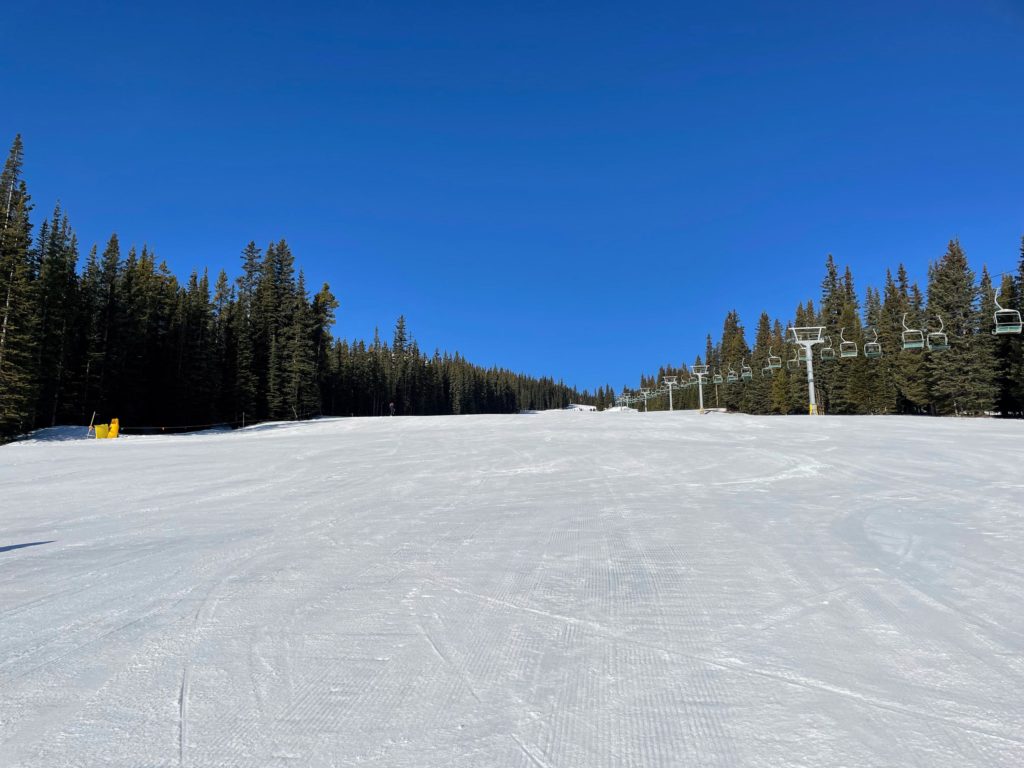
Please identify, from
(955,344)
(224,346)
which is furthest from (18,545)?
(955,344)

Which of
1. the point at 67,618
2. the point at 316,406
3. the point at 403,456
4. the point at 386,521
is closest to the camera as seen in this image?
the point at 67,618

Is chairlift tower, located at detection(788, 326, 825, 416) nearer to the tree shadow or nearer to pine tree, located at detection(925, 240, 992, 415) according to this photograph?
pine tree, located at detection(925, 240, 992, 415)

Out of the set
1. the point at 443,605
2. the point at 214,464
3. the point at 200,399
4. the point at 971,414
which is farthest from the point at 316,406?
the point at 971,414

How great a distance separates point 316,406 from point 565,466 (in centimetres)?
4896

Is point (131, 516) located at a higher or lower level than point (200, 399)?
lower

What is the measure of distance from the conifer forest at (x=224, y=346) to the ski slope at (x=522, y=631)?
30.7 meters

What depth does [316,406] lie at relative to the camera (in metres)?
56.3

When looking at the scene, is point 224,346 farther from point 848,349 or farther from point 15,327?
point 848,349

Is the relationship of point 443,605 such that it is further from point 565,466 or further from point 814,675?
point 565,466

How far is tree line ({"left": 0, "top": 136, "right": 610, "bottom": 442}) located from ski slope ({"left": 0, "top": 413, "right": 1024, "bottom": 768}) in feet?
104

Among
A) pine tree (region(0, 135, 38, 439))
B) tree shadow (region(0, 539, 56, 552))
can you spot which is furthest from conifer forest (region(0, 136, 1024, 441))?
tree shadow (region(0, 539, 56, 552))

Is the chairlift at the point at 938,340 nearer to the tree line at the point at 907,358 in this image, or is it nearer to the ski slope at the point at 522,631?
the tree line at the point at 907,358

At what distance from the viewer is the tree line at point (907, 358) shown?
47.6 meters

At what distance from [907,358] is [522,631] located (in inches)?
2748
